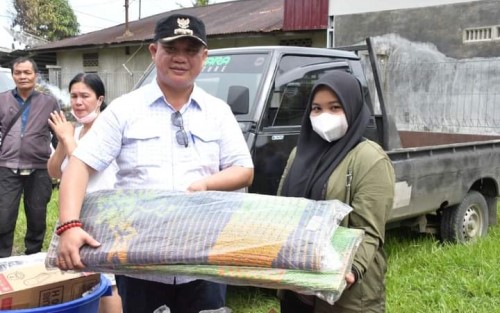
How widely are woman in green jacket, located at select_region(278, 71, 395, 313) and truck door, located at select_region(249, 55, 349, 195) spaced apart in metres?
1.57

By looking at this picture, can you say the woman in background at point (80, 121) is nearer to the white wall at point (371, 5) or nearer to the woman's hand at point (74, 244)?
the woman's hand at point (74, 244)

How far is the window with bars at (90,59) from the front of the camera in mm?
20609

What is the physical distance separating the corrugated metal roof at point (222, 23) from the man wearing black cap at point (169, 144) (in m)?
12.4

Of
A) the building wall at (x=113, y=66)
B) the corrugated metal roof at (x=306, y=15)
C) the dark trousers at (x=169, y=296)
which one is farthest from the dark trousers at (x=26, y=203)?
the building wall at (x=113, y=66)

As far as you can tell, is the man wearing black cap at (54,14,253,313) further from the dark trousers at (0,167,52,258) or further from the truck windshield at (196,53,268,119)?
the dark trousers at (0,167,52,258)

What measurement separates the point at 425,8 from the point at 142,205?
36.0ft

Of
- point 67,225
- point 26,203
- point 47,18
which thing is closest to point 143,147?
point 67,225

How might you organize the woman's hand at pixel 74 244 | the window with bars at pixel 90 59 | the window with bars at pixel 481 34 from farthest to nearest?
the window with bars at pixel 90 59 < the window with bars at pixel 481 34 < the woman's hand at pixel 74 244

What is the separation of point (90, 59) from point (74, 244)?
20.3 m

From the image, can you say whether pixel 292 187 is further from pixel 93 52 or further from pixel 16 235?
pixel 93 52

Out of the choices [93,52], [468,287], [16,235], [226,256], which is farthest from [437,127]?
[93,52]

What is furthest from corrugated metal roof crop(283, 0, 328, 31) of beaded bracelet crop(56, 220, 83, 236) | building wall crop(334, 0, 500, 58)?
beaded bracelet crop(56, 220, 83, 236)

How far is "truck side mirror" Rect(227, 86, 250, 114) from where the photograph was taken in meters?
3.91

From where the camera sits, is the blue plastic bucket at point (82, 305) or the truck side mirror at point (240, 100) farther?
the truck side mirror at point (240, 100)
